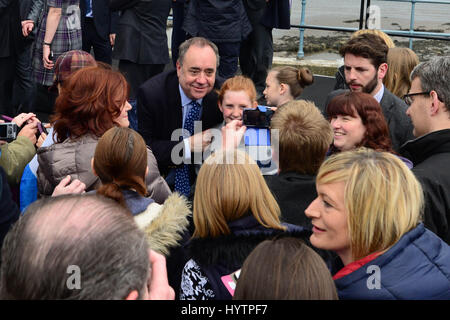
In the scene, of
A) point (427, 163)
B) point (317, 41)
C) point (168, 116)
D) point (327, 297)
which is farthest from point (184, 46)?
point (317, 41)

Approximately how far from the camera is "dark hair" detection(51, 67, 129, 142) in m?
2.74

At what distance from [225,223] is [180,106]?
5.34 feet

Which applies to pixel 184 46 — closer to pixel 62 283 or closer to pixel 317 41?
pixel 62 283

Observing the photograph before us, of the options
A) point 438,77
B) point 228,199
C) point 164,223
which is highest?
point 438,77

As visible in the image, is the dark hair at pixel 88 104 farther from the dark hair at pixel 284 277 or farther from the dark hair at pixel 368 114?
the dark hair at pixel 284 277

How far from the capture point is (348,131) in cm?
307

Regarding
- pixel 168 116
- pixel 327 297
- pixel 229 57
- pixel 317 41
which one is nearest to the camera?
pixel 327 297

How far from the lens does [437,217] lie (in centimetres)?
247

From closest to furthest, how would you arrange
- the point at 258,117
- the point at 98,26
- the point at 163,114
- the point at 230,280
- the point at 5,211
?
1. the point at 230,280
2. the point at 5,211
3. the point at 258,117
4. the point at 163,114
5. the point at 98,26

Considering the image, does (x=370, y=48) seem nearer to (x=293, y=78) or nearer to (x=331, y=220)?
(x=293, y=78)

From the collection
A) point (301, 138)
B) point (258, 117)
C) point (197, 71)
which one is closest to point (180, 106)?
point (197, 71)

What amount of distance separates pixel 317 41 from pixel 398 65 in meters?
7.67

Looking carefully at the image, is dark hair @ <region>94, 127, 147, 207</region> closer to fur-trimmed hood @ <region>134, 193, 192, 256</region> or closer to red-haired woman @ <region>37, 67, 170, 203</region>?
fur-trimmed hood @ <region>134, 193, 192, 256</region>

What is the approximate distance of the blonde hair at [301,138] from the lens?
2.62 metres
